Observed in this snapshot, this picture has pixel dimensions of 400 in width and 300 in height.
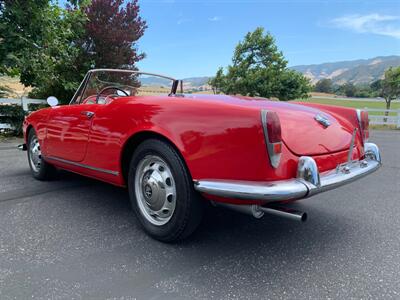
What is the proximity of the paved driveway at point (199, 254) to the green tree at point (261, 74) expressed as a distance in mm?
14274

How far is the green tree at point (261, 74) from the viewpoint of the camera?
1720 cm

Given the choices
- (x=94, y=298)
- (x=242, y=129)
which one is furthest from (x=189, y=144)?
(x=94, y=298)

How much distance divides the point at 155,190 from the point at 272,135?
38.7 inches

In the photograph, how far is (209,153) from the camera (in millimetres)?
2113

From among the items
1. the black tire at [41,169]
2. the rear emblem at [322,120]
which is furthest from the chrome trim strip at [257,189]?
the black tire at [41,169]

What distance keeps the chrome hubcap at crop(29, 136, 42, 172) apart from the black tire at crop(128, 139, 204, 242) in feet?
7.28

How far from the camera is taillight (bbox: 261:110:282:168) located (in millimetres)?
1981

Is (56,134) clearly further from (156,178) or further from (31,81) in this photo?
(31,81)

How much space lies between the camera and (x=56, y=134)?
352cm

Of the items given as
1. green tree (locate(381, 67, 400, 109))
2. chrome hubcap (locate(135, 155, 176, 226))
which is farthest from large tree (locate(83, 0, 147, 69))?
green tree (locate(381, 67, 400, 109))

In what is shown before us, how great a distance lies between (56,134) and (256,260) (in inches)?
96.7

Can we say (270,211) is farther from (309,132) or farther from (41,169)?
(41,169)

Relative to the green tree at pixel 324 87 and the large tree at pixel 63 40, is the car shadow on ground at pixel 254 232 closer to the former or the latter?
the large tree at pixel 63 40

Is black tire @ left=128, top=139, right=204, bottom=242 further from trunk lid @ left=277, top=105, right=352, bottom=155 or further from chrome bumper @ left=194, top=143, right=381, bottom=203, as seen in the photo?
trunk lid @ left=277, top=105, right=352, bottom=155
